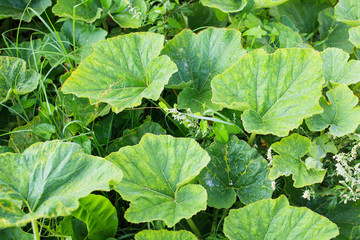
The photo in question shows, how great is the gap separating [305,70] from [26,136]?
1.58 meters

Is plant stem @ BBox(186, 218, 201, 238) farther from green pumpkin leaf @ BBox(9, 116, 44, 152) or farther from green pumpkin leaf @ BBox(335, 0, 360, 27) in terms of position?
green pumpkin leaf @ BBox(335, 0, 360, 27)

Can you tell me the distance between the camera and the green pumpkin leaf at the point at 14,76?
222cm

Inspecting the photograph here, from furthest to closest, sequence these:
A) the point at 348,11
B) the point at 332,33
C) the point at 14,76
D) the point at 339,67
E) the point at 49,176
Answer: the point at 332,33 < the point at 348,11 < the point at 14,76 < the point at 339,67 < the point at 49,176

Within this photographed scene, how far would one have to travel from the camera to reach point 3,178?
59.6 inches

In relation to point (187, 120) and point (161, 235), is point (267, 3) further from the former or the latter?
point (161, 235)

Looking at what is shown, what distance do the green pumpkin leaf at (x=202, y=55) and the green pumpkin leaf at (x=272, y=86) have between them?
21 cm

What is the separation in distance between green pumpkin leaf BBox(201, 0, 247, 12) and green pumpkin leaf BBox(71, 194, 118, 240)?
137 centimetres

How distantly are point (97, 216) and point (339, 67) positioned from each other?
144 centimetres

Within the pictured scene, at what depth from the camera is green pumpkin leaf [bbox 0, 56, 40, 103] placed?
222 centimetres

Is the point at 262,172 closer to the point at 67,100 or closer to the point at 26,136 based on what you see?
the point at 67,100

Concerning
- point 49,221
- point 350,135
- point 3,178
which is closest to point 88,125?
point 49,221

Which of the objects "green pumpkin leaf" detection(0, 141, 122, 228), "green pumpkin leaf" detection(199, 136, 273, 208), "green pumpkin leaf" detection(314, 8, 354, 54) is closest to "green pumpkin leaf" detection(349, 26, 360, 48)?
"green pumpkin leaf" detection(314, 8, 354, 54)

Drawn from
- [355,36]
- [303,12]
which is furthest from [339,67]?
[303,12]

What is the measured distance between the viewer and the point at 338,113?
1.84m
